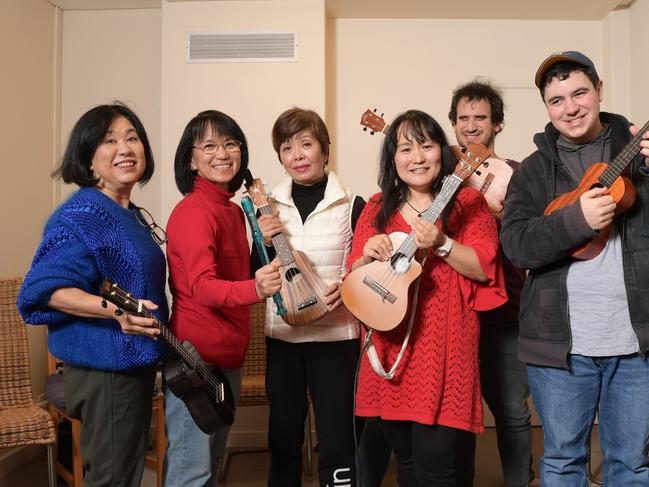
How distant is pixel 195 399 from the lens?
1.64 m

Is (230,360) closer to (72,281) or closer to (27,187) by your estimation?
(72,281)

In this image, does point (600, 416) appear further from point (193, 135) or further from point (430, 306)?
point (193, 135)

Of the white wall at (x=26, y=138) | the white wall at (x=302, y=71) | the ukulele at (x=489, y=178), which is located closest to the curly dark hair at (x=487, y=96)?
the ukulele at (x=489, y=178)

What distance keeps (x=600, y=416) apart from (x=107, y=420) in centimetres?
132

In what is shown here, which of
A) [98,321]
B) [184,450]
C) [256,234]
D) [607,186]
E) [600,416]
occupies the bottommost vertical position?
[184,450]

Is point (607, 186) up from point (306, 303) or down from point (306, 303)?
up

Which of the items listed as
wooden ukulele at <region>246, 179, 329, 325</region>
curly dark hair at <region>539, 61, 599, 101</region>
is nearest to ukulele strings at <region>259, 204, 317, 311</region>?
wooden ukulele at <region>246, 179, 329, 325</region>

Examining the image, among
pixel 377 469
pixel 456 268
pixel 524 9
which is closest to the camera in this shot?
pixel 456 268

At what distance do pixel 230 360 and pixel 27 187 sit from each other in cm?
245

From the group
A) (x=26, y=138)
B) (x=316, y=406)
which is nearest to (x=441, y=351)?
(x=316, y=406)

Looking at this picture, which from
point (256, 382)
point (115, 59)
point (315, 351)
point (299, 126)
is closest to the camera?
point (315, 351)

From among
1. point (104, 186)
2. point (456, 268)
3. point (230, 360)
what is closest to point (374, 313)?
point (456, 268)

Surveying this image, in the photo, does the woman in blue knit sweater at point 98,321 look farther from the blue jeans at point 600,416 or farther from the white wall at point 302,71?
the white wall at point 302,71

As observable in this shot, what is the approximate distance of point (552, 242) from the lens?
1.55 m
